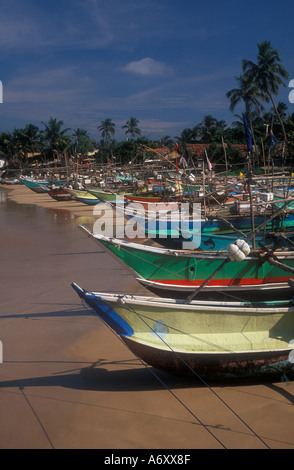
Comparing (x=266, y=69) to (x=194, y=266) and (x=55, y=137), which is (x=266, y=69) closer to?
(x=55, y=137)

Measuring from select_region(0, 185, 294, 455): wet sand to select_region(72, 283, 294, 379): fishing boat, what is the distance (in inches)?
13.3

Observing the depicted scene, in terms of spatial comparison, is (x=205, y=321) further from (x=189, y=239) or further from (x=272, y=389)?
Answer: (x=189, y=239)

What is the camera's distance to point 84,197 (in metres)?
25.5

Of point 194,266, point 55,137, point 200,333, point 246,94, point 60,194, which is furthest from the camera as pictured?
point 55,137

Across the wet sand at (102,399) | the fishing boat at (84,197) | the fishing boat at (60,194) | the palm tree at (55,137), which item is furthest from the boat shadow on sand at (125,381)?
the palm tree at (55,137)

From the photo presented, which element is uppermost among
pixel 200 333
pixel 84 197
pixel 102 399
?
pixel 84 197

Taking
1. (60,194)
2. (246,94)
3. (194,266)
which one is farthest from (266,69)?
(194,266)

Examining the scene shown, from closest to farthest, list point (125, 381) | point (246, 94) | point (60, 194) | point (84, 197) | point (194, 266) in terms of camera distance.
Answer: point (125, 381), point (194, 266), point (84, 197), point (60, 194), point (246, 94)

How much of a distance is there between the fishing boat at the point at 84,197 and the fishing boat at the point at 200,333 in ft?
68.0

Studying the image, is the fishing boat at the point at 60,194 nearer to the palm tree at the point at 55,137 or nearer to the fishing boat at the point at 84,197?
the fishing boat at the point at 84,197

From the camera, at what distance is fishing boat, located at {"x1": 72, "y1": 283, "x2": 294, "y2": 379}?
4.69 meters

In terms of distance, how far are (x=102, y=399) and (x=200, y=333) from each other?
137 cm
